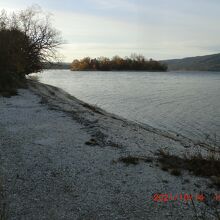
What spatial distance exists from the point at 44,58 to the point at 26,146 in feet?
94.2

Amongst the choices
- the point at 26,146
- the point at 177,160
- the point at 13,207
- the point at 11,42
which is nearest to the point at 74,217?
the point at 13,207

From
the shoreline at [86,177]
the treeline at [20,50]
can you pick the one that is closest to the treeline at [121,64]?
the treeline at [20,50]

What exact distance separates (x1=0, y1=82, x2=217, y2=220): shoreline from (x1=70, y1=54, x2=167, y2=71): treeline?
119508 mm

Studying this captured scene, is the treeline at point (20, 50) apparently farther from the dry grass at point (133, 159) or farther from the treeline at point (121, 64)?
the treeline at point (121, 64)

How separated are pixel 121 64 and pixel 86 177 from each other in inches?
4912

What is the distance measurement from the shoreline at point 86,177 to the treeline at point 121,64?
120m

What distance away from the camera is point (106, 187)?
299 inches

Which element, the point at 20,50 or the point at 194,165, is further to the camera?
the point at 20,50

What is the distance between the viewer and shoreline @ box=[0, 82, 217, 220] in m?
6.56

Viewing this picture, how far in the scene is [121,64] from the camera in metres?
131

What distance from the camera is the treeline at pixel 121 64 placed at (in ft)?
430
